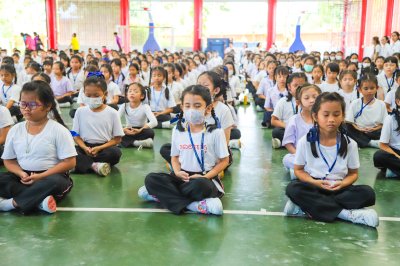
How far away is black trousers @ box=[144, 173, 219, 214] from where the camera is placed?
9.64 ft

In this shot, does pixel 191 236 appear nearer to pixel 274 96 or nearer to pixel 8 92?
pixel 274 96

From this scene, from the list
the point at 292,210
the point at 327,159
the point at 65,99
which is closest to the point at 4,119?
the point at 292,210

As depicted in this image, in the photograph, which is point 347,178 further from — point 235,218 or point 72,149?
point 72,149

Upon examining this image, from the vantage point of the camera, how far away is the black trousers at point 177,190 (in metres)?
2.94

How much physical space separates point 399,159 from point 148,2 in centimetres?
1788

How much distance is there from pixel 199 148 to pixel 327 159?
33.4 inches

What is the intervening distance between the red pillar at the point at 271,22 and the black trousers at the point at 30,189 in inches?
717

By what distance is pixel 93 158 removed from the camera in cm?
403

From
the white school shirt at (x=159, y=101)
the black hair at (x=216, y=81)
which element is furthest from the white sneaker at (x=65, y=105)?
the black hair at (x=216, y=81)

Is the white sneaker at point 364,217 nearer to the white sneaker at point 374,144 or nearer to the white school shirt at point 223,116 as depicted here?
the white school shirt at point 223,116

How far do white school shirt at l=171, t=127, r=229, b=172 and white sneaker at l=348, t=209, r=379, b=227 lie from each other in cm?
89

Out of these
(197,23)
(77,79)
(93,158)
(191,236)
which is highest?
(197,23)

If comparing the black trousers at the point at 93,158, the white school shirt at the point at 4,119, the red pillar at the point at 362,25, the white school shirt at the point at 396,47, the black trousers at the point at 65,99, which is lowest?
the black trousers at the point at 93,158

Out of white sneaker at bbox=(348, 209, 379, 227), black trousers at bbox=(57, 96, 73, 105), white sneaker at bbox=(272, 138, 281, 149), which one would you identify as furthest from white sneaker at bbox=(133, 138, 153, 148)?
black trousers at bbox=(57, 96, 73, 105)
